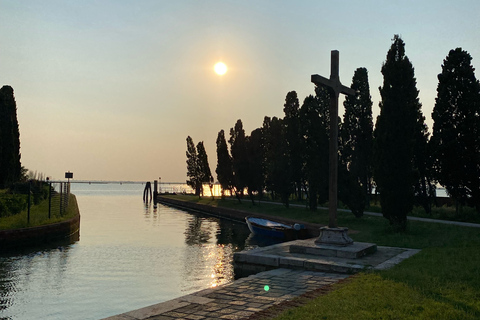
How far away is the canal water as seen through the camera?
11727 millimetres

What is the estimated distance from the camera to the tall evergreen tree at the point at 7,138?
40188mm

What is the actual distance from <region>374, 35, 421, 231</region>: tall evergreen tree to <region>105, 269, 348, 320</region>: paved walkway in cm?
1114

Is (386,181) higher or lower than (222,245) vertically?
higher

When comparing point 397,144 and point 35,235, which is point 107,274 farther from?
point 397,144

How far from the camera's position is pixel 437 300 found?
7.50m

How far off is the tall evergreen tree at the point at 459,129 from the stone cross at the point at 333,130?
16.8 metres

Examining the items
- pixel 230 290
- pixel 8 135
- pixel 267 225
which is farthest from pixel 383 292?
pixel 8 135

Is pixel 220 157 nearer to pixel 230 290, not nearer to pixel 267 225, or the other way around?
pixel 267 225

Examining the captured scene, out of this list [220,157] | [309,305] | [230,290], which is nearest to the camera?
[309,305]

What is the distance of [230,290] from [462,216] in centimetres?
2419

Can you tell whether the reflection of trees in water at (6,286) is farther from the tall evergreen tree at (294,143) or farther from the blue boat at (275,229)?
the tall evergreen tree at (294,143)

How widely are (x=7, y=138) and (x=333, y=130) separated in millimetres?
38068

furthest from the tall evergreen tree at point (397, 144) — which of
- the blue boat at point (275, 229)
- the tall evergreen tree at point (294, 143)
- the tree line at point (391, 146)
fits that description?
the tall evergreen tree at point (294, 143)

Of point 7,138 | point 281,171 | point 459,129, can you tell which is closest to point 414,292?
point 459,129
